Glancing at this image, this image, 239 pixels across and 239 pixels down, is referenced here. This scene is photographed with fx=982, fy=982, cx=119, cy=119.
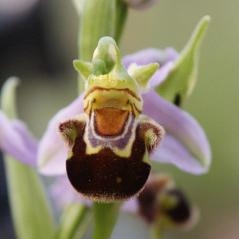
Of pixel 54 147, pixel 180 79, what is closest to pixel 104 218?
pixel 54 147

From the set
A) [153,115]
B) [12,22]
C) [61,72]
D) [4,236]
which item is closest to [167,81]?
[153,115]

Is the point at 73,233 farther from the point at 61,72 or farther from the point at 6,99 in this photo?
the point at 61,72

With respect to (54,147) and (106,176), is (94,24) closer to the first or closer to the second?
(54,147)

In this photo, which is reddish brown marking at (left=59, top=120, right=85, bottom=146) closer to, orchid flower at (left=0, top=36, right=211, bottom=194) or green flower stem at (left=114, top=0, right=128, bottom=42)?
orchid flower at (left=0, top=36, right=211, bottom=194)

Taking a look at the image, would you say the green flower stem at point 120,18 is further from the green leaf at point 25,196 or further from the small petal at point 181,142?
the green leaf at point 25,196

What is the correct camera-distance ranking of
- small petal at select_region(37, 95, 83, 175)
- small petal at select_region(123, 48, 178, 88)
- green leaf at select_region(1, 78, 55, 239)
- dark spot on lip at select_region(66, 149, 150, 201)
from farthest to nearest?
1. green leaf at select_region(1, 78, 55, 239)
2. small petal at select_region(123, 48, 178, 88)
3. small petal at select_region(37, 95, 83, 175)
4. dark spot on lip at select_region(66, 149, 150, 201)

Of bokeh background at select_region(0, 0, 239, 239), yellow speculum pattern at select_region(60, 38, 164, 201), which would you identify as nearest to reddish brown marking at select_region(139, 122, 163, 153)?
yellow speculum pattern at select_region(60, 38, 164, 201)
